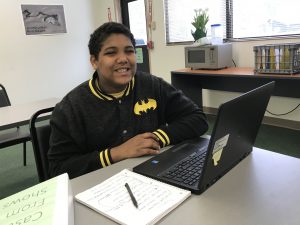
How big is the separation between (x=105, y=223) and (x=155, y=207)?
13 centimetres

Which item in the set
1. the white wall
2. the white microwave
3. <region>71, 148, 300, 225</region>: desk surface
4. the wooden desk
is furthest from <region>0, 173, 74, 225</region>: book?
the white wall

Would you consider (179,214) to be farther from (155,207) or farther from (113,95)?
(113,95)

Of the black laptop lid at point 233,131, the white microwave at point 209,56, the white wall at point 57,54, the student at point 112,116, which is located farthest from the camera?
the white wall at point 57,54

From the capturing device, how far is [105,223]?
28.0 inches

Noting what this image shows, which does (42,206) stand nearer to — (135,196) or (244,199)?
(135,196)

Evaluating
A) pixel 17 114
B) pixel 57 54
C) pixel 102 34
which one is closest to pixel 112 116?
pixel 102 34

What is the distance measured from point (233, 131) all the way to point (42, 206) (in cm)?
54

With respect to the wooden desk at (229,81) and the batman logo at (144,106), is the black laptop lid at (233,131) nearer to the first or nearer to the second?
the batman logo at (144,106)

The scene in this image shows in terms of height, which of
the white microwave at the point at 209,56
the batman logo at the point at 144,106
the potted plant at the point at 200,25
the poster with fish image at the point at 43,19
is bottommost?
the batman logo at the point at 144,106

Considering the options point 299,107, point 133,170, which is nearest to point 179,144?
point 133,170

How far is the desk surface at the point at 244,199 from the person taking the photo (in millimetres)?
693

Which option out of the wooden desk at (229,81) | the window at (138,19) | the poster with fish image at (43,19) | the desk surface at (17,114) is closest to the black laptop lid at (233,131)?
the desk surface at (17,114)

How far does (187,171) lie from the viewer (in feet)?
3.03

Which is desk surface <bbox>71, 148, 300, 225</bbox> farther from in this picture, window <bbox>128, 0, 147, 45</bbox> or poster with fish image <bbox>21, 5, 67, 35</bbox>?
poster with fish image <bbox>21, 5, 67, 35</bbox>
